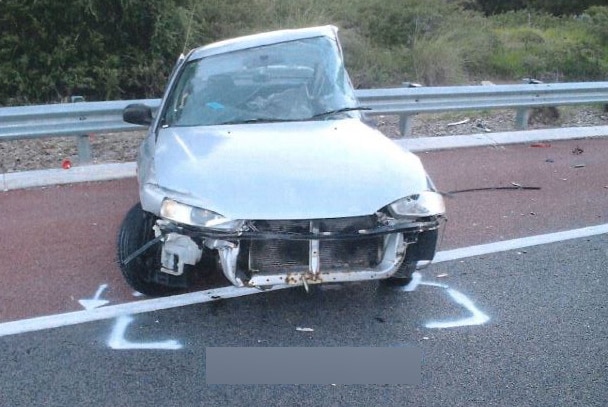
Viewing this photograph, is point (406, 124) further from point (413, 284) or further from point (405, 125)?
point (413, 284)

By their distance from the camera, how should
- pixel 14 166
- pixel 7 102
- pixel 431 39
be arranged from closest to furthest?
pixel 14 166, pixel 7 102, pixel 431 39

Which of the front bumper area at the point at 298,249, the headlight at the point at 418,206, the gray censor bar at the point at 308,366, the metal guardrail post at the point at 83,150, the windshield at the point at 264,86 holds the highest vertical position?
the windshield at the point at 264,86

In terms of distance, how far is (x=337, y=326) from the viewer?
4.52 meters

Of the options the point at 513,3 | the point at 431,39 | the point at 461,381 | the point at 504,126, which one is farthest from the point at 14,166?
the point at 513,3

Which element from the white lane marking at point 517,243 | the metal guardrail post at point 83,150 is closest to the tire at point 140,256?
the white lane marking at point 517,243

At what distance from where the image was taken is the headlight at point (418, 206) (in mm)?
4297

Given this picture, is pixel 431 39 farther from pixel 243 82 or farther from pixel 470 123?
pixel 243 82

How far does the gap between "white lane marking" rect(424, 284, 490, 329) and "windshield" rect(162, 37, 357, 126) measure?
161 cm

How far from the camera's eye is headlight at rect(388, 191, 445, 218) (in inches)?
169

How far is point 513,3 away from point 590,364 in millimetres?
41415

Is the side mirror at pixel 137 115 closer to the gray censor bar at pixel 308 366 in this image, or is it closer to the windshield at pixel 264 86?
the windshield at pixel 264 86

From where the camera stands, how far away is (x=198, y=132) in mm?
5164

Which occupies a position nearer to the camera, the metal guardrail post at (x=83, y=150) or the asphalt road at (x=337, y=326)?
the asphalt road at (x=337, y=326)

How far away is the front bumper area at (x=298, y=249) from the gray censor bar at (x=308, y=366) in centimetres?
44
